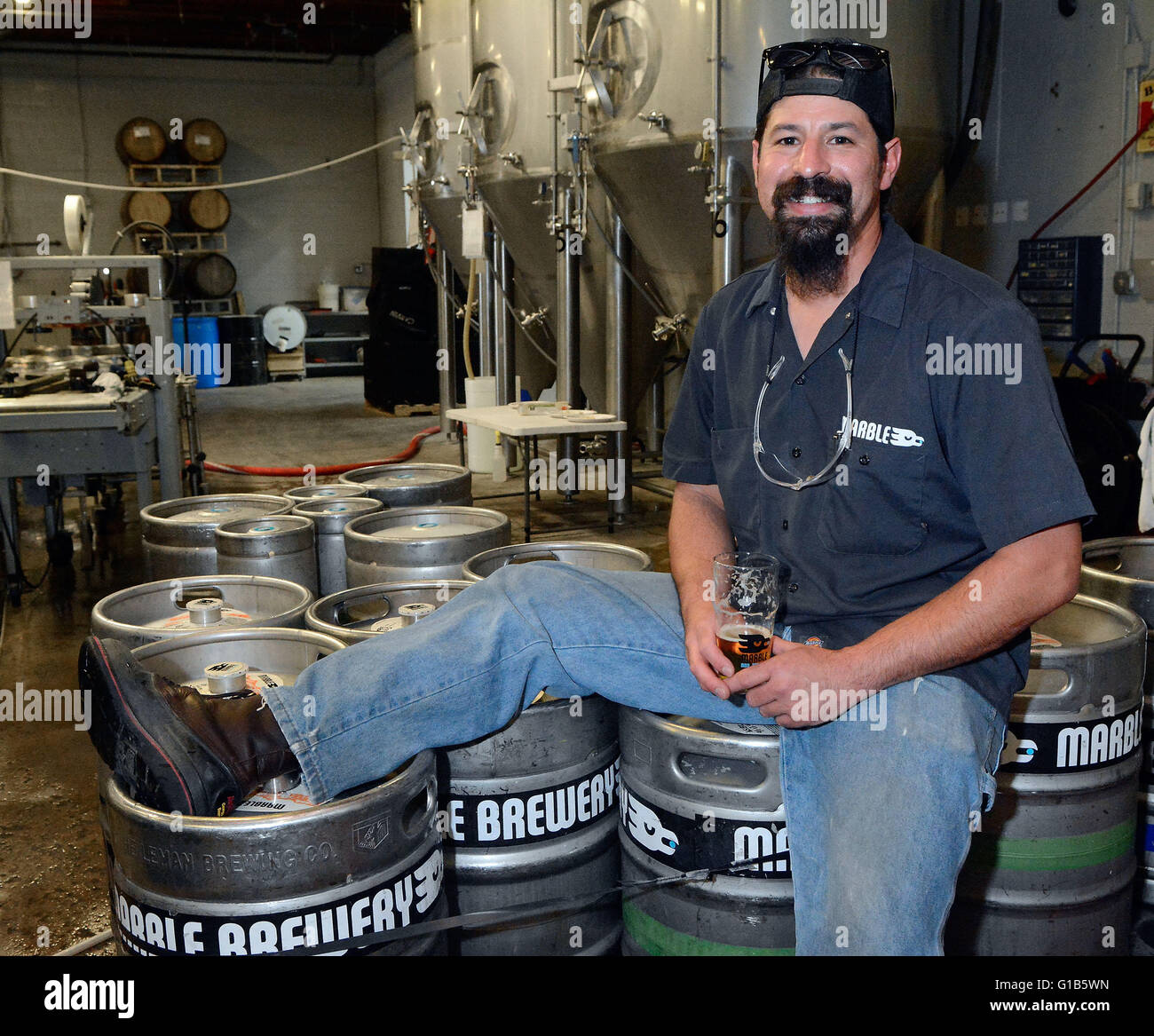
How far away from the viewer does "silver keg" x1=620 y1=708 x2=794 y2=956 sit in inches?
63.3

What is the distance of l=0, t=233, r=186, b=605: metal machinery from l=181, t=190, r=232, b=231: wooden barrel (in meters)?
9.04

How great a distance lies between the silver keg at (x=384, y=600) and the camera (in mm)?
2133

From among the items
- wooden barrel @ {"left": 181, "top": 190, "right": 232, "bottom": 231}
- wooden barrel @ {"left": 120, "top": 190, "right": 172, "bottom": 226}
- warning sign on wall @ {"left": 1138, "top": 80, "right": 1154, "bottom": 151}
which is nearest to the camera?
warning sign on wall @ {"left": 1138, "top": 80, "right": 1154, "bottom": 151}

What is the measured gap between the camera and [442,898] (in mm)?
1591

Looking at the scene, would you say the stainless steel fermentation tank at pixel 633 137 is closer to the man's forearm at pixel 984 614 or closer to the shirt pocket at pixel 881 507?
the shirt pocket at pixel 881 507

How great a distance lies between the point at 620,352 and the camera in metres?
6.02

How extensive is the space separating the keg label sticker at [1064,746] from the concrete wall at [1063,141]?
12.5 ft

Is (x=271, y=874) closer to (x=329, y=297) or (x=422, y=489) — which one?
(x=422, y=489)

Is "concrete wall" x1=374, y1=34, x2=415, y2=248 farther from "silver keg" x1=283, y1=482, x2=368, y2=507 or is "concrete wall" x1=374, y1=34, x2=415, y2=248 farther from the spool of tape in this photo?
"silver keg" x1=283, y1=482, x2=368, y2=507

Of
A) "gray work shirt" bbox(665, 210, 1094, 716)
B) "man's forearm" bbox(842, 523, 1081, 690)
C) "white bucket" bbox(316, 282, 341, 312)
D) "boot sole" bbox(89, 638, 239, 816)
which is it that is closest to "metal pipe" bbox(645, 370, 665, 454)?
"gray work shirt" bbox(665, 210, 1094, 716)

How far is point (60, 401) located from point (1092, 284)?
4.57 metres

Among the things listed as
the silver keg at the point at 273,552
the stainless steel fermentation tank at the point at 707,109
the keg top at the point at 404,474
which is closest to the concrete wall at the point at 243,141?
the stainless steel fermentation tank at the point at 707,109
